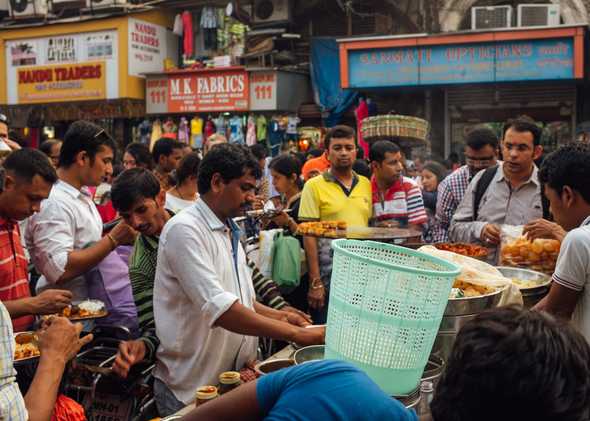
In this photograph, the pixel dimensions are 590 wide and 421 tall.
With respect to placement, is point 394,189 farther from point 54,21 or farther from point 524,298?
point 54,21

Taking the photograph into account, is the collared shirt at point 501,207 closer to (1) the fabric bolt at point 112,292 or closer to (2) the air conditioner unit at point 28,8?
(1) the fabric bolt at point 112,292

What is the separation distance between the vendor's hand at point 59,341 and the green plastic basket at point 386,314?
3.54ft

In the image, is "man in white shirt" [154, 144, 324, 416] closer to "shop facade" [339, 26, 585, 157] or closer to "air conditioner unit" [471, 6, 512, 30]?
"shop facade" [339, 26, 585, 157]

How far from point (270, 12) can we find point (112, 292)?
1265 cm

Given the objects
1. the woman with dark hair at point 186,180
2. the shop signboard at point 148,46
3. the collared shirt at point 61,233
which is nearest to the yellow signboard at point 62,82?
the shop signboard at point 148,46

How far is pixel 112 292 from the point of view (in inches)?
151

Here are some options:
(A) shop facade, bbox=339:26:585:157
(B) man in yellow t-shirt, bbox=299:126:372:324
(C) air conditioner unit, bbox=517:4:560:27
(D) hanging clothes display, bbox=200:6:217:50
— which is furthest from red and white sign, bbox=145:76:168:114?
(B) man in yellow t-shirt, bbox=299:126:372:324

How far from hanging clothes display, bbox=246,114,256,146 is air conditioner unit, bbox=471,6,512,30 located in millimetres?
5414

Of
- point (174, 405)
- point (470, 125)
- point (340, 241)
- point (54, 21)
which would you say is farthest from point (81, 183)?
point (54, 21)

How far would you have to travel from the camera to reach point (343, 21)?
1547 centimetres

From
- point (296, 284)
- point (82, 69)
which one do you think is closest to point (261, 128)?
point (82, 69)

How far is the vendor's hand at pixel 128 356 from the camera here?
296cm

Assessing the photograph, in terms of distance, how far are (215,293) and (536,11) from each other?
11.7 metres

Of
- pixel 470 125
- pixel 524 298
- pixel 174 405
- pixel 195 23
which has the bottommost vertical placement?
pixel 174 405
